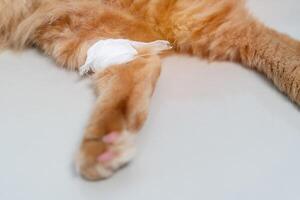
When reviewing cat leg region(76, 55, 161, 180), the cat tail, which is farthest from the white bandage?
the cat tail

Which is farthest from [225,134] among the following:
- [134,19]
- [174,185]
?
[134,19]

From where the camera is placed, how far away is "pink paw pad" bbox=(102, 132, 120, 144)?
86 centimetres

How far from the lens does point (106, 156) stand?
844 millimetres

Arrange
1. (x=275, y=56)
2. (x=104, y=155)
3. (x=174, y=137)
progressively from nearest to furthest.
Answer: (x=104, y=155), (x=174, y=137), (x=275, y=56)

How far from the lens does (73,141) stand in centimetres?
96

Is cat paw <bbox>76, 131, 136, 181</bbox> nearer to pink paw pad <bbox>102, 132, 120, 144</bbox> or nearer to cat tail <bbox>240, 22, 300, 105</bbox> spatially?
pink paw pad <bbox>102, 132, 120, 144</bbox>

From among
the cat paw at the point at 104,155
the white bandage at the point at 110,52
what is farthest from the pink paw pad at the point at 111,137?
the white bandage at the point at 110,52

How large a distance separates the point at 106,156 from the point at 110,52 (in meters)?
0.39

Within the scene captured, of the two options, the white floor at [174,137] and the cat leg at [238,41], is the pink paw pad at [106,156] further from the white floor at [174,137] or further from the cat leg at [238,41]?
the cat leg at [238,41]

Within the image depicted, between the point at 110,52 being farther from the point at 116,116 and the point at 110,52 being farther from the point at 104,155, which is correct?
the point at 104,155

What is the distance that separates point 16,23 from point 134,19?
38 cm

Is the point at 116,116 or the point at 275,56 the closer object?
the point at 116,116

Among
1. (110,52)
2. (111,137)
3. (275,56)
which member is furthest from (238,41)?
(111,137)

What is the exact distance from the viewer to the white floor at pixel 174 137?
84cm
